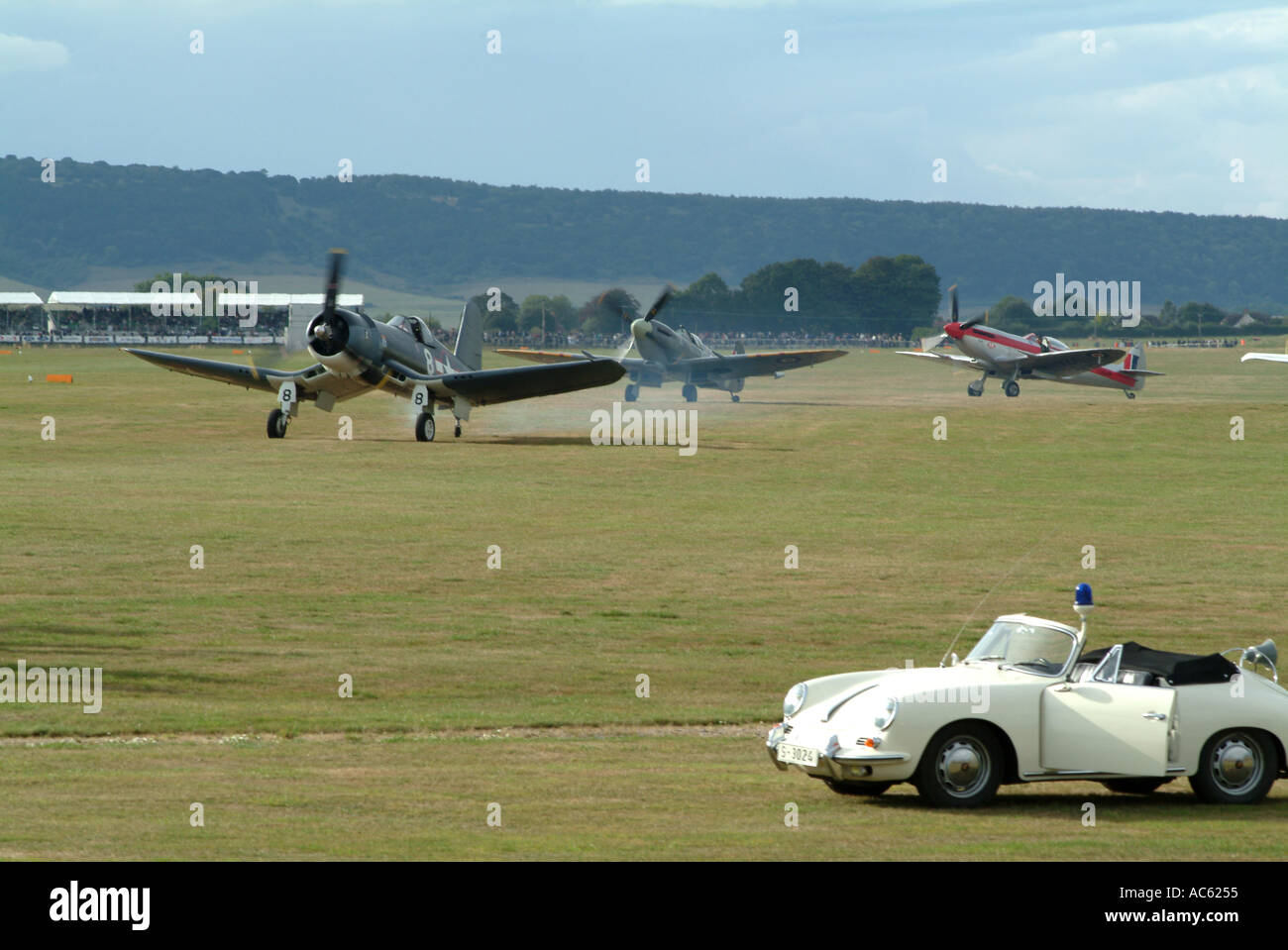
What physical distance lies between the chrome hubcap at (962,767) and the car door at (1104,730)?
0.47 metres

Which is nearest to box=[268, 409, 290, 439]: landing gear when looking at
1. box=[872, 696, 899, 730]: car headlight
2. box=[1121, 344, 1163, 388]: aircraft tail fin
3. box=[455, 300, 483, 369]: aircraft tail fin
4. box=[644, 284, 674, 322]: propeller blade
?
box=[455, 300, 483, 369]: aircraft tail fin

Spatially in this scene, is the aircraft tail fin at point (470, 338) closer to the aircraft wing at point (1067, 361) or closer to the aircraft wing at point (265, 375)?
the aircraft wing at point (265, 375)

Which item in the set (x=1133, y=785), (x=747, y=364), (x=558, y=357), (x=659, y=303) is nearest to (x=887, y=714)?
(x=1133, y=785)

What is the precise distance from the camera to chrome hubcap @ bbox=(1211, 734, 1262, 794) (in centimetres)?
1187

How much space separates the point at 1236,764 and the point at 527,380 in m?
35.9

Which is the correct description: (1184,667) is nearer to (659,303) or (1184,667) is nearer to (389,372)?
(389,372)

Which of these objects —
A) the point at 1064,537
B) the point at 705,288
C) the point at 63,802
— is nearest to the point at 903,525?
the point at 1064,537

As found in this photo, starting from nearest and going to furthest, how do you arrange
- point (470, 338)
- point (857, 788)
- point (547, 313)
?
point (857, 788) < point (470, 338) < point (547, 313)

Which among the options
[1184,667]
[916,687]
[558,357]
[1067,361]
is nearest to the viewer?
[916,687]

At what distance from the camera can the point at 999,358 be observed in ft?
235

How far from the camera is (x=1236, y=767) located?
1189cm

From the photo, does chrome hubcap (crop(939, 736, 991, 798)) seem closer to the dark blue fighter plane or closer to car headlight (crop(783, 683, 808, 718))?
car headlight (crop(783, 683, 808, 718))

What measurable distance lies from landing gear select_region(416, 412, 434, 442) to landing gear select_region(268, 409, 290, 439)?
4.00m

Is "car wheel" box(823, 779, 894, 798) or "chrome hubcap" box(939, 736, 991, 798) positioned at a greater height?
"chrome hubcap" box(939, 736, 991, 798)
